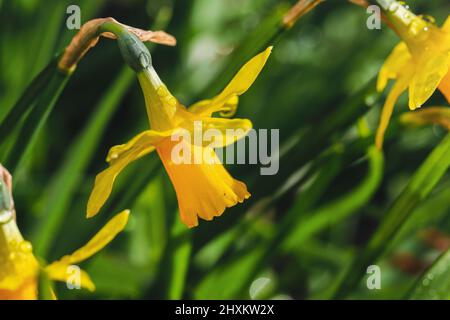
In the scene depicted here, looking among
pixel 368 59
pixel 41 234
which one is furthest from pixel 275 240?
pixel 368 59

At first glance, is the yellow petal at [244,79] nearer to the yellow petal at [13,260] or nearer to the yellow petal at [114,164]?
the yellow petal at [114,164]

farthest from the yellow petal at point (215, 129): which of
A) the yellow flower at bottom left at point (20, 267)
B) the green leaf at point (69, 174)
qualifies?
the green leaf at point (69, 174)

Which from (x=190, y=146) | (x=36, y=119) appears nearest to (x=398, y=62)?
(x=190, y=146)

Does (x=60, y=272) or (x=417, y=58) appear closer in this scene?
(x=60, y=272)

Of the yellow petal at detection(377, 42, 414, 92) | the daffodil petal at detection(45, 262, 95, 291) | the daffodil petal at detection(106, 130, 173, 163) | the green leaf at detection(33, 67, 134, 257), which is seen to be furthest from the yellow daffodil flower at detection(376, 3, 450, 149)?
the green leaf at detection(33, 67, 134, 257)

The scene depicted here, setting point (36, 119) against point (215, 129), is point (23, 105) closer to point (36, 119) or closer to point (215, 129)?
point (36, 119)
